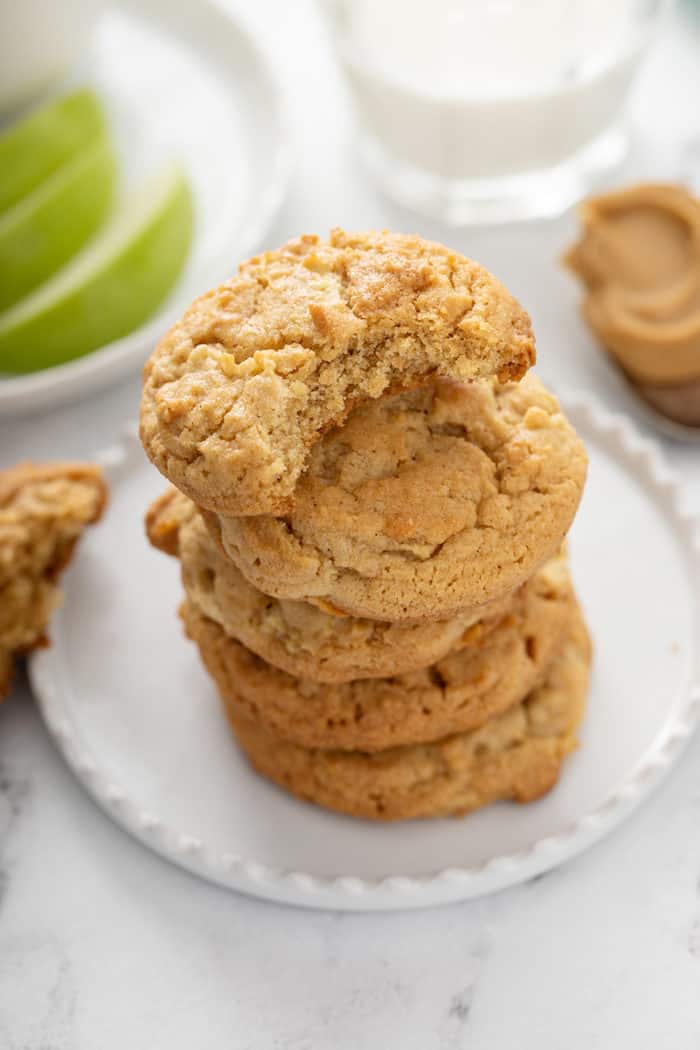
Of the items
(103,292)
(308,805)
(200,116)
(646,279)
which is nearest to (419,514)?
(308,805)

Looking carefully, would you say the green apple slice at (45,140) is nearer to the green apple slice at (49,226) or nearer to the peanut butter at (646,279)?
the green apple slice at (49,226)

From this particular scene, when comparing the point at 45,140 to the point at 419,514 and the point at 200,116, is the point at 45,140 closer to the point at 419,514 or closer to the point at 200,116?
the point at 200,116

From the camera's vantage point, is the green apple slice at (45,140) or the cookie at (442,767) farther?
the green apple slice at (45,140)

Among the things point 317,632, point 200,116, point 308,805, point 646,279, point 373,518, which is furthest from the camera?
point 200,116

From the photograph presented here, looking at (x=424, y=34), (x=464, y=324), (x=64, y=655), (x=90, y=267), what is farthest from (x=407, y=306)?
(x=424, y=34)

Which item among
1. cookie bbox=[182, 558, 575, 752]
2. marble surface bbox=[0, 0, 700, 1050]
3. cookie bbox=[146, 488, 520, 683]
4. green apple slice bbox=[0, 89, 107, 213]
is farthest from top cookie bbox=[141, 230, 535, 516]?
green apple slice bbox=[0, 89, 107, 213]

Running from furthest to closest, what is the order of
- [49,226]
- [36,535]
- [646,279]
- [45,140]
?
[45,140], [49,226], [646,279], [36,535]

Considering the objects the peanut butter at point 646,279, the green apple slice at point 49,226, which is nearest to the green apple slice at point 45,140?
the green apple slice at point 49,226
